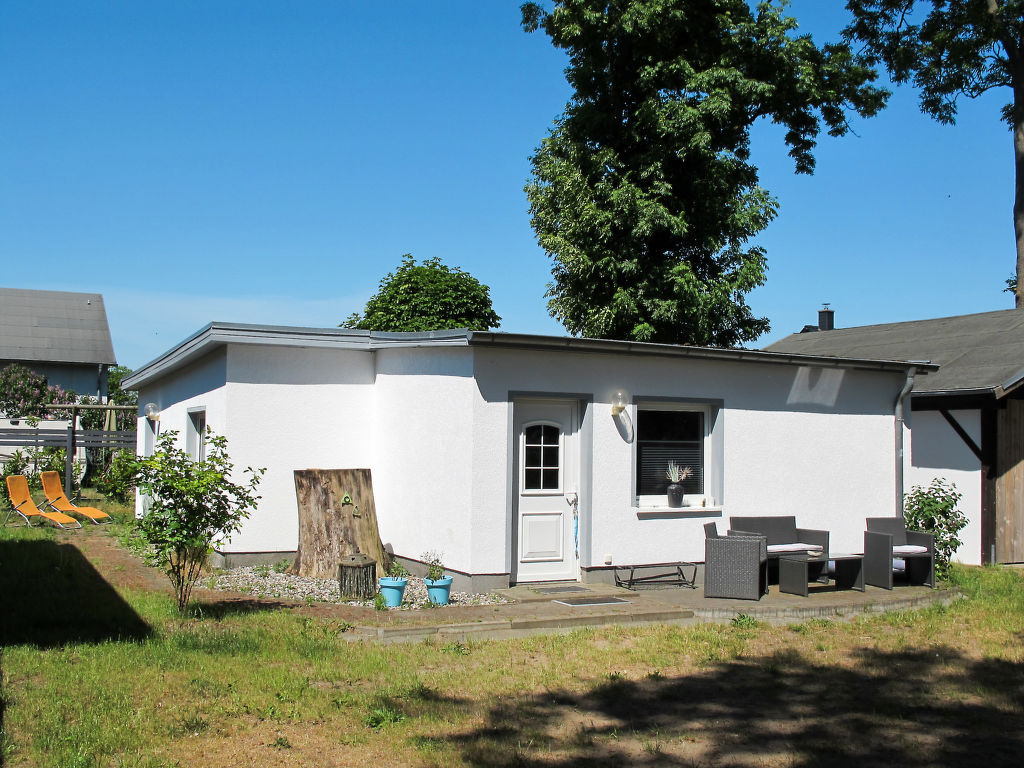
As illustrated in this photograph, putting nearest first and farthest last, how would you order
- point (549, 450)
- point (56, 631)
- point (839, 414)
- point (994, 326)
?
point (56, 631), point (549, 450), point (839, 414), point (994, 326)

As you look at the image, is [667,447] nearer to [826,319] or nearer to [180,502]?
[180,502]

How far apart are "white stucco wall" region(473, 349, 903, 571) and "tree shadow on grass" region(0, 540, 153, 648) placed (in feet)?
12.0

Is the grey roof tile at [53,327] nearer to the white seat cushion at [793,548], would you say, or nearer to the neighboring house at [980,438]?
the neighboring house at [980,438]

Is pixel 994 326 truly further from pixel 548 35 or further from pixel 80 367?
pixel 80 367

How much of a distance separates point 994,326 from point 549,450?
999 cm

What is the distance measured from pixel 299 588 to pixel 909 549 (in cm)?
707

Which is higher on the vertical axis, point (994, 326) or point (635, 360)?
point (994, 326)

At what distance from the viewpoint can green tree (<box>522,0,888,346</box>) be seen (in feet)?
65.8

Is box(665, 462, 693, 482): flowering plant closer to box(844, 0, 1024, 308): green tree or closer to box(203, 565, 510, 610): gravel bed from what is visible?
box(203, 565, 510, 610): gravel bed

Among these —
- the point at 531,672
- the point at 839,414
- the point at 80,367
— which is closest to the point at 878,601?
the point at 839,414

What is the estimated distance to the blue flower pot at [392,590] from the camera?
8.82m

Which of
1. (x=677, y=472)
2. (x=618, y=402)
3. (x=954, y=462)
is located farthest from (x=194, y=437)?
(x=954, y=462)

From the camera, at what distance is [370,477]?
11516 millimetres

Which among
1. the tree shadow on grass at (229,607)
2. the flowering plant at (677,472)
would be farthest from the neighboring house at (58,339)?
the flowering plant at (677,472)
